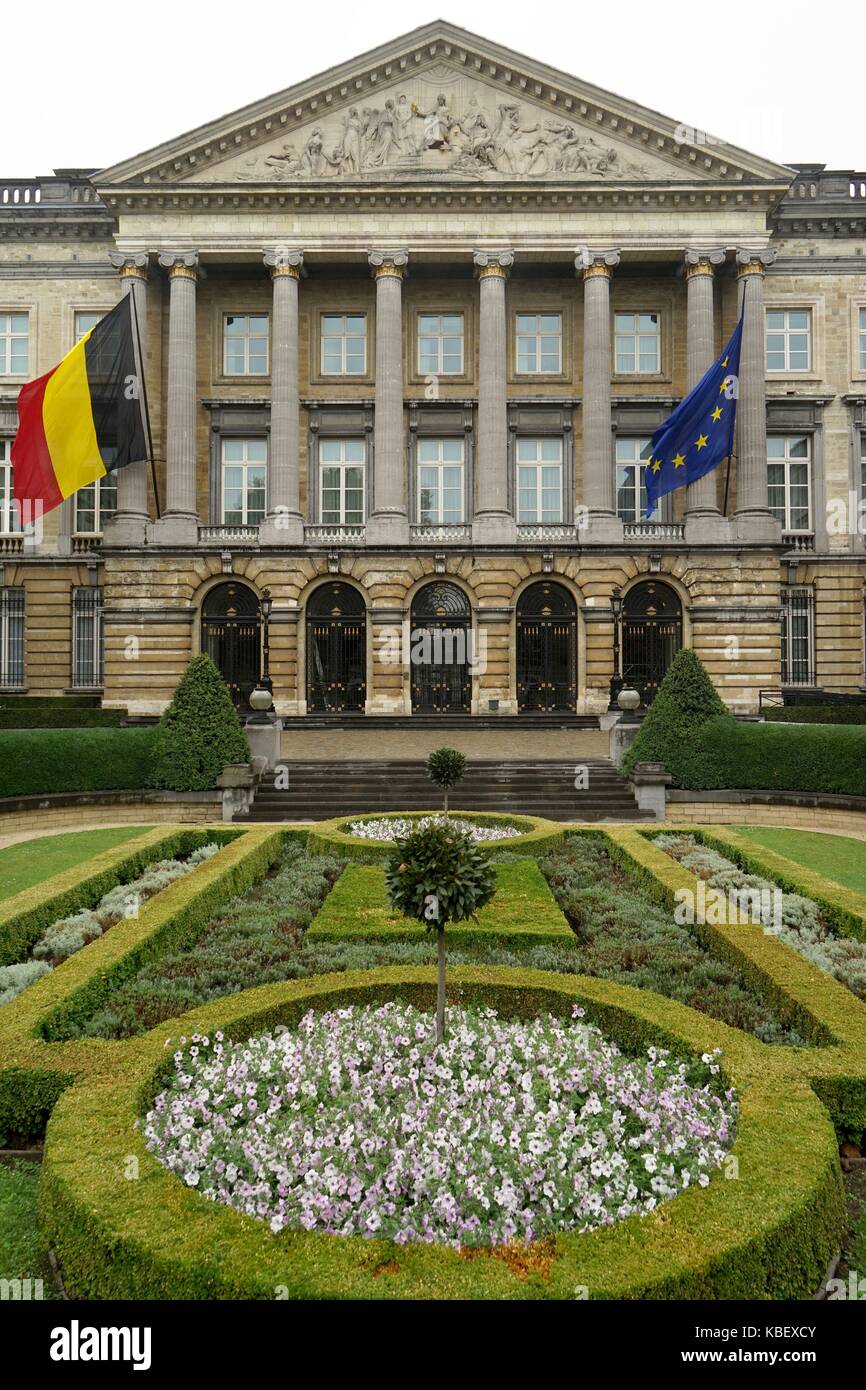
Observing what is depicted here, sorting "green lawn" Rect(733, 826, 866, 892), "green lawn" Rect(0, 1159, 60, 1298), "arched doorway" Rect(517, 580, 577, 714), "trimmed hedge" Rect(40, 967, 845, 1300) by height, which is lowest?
"green lawn" Rect(0, 1159, 60, 1298)

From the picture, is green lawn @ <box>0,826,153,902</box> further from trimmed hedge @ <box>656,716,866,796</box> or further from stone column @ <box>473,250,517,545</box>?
stone column @ <box>473,250,517,545</box>

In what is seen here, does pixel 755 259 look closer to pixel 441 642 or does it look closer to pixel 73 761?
pixel 441 642

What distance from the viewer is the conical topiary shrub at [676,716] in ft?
71.3

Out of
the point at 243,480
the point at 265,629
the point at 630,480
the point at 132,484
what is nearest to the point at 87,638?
the point at 132,484

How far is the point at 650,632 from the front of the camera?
34656mm

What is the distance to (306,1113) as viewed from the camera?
5.91 meters

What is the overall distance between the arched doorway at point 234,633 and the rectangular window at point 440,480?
803 centimetres

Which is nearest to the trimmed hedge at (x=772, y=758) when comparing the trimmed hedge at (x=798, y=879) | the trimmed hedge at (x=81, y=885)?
the trimmed hedge at (x=798, y=879)

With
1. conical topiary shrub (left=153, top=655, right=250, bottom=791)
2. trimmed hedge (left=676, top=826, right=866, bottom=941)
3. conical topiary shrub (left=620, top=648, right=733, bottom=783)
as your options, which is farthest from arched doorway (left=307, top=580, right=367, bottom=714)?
trimmed hedge (left=676, top=826, right=866, bottom=941)

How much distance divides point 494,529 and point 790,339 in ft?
51.3

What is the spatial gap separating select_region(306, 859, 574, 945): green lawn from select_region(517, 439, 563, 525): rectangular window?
85.6 ft

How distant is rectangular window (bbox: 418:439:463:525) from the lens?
37.1 m
